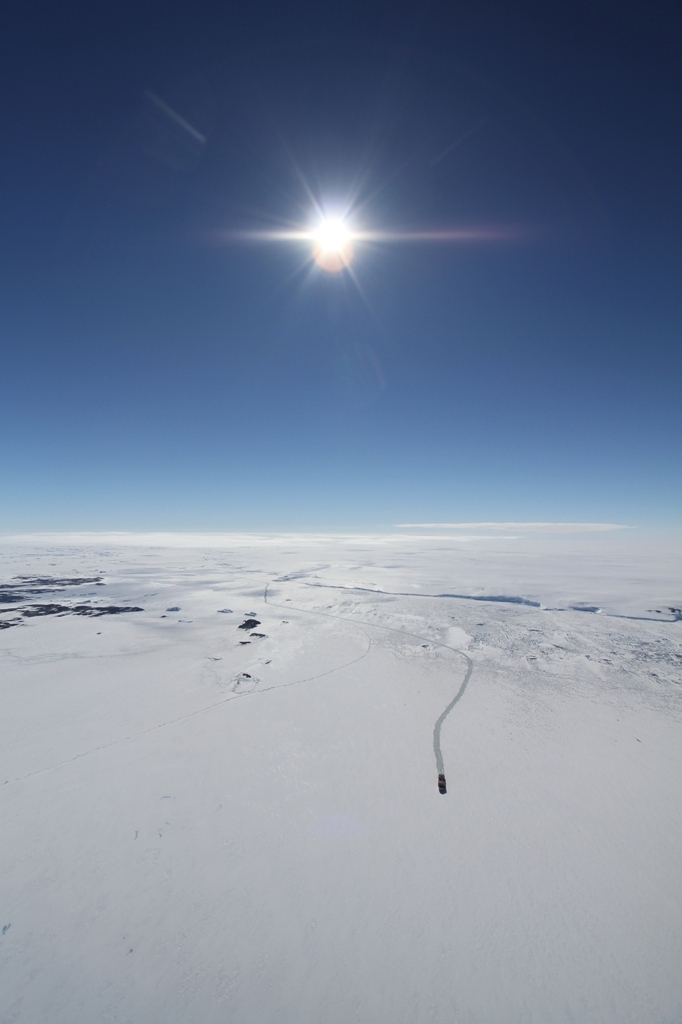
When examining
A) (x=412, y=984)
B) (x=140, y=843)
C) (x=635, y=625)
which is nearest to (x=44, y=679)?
(x=140, y=843)

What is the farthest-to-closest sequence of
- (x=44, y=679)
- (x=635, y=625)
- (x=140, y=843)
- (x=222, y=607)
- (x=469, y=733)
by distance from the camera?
(x=222, y=607) → (x=635, y=625) → (x=44, y=679) → (x=469, y=733) → (x=140, y=843)

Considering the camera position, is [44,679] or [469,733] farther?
[44,679]

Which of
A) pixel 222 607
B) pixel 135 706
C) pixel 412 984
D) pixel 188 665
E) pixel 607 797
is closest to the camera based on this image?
pixel 412 984

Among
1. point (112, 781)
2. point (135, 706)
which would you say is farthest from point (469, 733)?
point (135, 706)

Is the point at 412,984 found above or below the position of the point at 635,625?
below

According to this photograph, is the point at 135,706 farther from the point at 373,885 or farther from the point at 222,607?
the point at 222,607

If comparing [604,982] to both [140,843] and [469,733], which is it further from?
[140,843]
